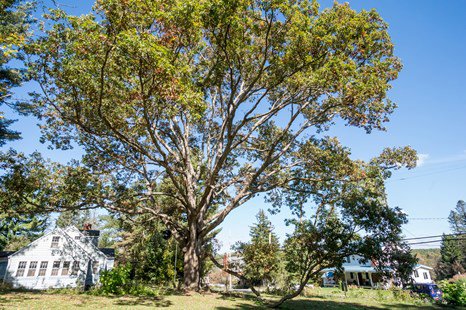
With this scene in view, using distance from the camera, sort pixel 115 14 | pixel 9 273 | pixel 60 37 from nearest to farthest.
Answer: pixel 115 14, pixel 60 37, pixel 9 273

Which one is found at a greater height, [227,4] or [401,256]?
[227,4]

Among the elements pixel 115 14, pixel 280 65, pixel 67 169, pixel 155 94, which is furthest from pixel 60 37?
pixel 280 65

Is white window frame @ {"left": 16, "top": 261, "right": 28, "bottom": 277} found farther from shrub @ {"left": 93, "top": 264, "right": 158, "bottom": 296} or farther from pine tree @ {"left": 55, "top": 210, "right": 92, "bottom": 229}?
pine tree @ {"left": 55, "top": 210, "right": 92, "bottom": 229}

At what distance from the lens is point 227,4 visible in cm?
844

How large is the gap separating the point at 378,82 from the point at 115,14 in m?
9.43

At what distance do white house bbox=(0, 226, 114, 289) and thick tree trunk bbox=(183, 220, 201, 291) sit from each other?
13.9m

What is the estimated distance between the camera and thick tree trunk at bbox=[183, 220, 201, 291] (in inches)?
612

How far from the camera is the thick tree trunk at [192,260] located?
612 inches

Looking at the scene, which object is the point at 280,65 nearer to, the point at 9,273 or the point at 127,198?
the point at 127,198

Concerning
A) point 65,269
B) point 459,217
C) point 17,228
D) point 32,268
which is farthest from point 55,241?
point 459,217

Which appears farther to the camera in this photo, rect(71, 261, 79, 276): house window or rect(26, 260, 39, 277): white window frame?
rect(71, 261, 79, 276): house window

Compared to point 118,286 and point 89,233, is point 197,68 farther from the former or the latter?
point 89,233

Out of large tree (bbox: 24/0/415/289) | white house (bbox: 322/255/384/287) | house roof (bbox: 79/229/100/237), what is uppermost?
large tree (bbox: 24/0/415/289)

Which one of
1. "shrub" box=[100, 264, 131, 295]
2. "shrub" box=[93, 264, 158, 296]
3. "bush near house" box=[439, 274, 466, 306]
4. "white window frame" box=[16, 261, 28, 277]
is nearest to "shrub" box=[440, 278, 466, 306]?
"bush near house" box=[439, 274, 466, 306]
